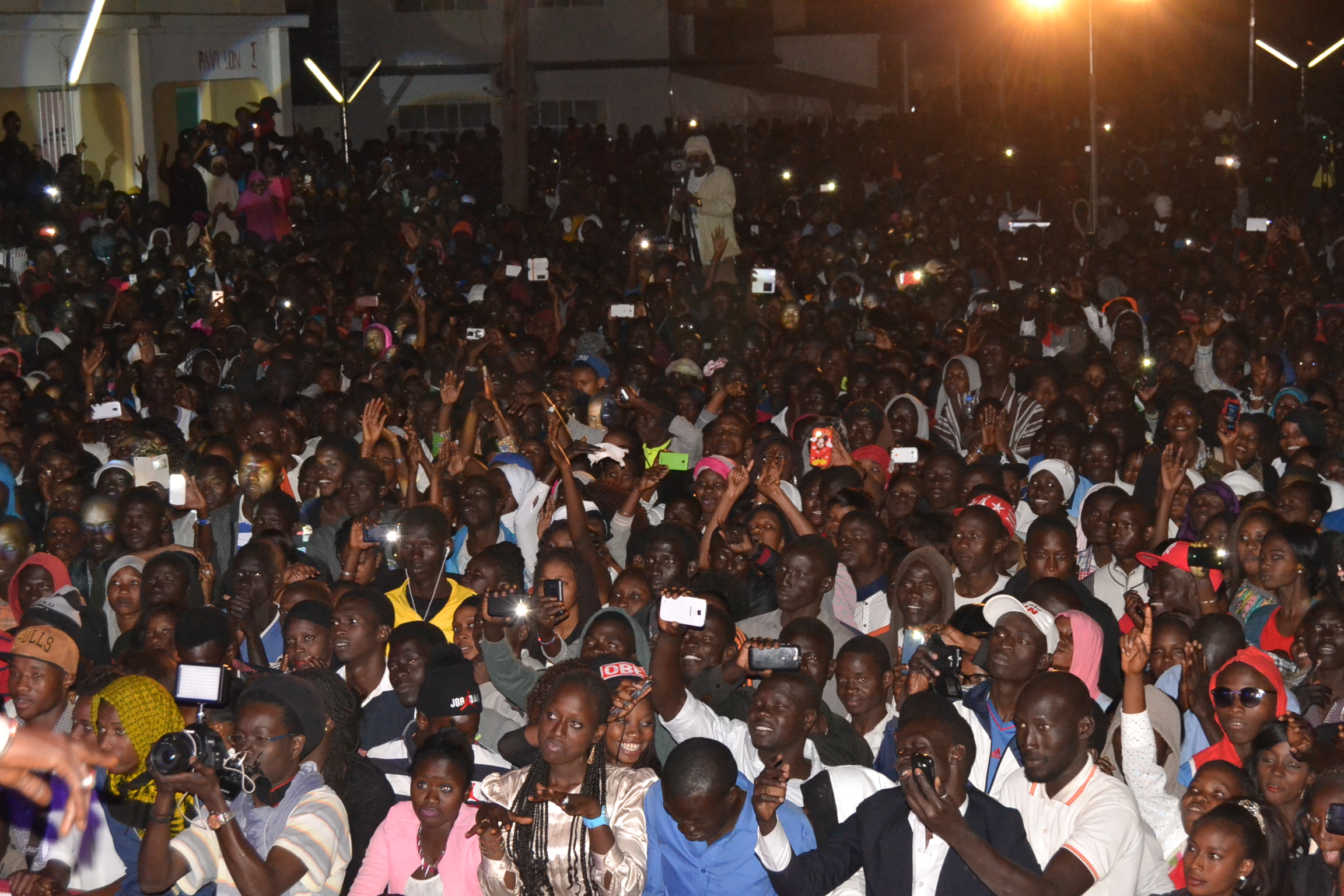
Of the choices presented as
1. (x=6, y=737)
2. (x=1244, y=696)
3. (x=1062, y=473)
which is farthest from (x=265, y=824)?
(x=1062, y=473)

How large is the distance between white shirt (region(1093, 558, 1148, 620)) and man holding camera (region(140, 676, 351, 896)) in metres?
3.08

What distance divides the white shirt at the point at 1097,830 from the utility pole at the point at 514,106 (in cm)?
1290

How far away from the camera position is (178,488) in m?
6.59

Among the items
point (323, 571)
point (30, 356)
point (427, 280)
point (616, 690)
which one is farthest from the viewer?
point (427, 280)

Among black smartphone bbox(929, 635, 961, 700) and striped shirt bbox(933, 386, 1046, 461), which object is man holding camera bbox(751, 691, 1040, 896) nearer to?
black smartphone bbox(929, 635, 961, 700)

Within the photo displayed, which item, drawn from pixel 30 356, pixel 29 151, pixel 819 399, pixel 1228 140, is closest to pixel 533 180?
pixel 29 151

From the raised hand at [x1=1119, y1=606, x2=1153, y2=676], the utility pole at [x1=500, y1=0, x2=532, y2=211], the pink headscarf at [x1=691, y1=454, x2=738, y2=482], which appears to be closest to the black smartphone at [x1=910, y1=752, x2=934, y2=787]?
the raised hand at [x1=1119, y1=606, x2=1153, y2=676]

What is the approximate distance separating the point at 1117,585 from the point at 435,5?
23078 mm

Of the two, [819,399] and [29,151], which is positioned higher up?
[29,151]

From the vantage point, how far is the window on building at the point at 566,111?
2714cm

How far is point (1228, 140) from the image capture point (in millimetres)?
17906

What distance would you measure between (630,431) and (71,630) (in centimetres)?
287

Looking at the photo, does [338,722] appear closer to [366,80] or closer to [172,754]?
[172,754]

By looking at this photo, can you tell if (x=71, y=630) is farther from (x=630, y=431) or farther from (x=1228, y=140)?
(x=1228, y=140)
